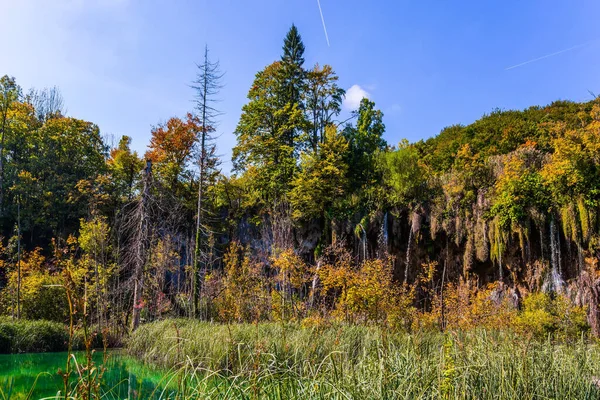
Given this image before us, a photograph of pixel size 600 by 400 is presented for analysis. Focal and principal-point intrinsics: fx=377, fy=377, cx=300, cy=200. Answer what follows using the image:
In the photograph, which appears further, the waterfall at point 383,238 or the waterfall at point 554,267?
the waterfall at point 383,238

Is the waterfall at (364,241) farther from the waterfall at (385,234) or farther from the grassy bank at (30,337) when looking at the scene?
the grassy bank at (30,337)

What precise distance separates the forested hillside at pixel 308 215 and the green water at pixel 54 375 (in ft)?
5.79

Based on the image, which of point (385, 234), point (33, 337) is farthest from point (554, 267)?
point (33, 337)

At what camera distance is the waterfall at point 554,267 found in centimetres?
1104

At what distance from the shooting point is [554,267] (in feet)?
37.0

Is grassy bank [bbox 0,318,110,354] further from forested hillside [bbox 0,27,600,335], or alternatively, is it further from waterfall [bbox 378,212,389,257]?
waterfall [bbox 378,212,389,257]

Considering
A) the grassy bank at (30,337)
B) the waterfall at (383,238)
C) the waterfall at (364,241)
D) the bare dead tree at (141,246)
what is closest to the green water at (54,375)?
the grassy bank at (30,337)

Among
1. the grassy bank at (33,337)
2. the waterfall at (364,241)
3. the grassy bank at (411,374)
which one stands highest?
the waterfall at (364,241)

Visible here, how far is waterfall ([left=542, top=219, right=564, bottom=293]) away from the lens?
1104cm

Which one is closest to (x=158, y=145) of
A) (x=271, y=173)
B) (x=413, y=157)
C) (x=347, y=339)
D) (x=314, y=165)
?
(x=271, y=173)

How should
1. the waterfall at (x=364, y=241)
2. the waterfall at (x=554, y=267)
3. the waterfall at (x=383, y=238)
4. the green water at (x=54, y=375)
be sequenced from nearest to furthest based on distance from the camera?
1. the green water at (x=54, y=375)
2. the waterfall at (x=554, y=267)
3. the waterfall at (x=383, y=238)
4. the waterfall at (x=364, y=241)

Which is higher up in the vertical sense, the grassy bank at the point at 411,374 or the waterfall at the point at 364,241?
the waterfall at the point at 364,241

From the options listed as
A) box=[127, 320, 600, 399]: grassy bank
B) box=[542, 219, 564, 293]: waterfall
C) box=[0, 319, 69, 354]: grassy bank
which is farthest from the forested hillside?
box=[127, 320, 600, 399]: grassy bank

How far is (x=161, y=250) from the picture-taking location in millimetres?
14891
